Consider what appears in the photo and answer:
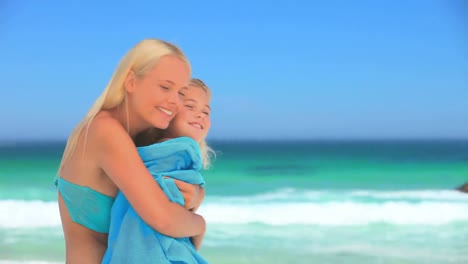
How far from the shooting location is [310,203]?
265 inches

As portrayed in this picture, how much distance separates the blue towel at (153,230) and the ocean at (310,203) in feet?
9.65

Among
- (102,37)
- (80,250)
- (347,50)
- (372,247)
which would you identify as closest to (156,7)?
(102,37)

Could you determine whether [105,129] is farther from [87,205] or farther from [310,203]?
[310,203]

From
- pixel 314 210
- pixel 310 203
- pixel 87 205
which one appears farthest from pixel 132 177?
pixel 310 203

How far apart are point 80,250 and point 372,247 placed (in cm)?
380

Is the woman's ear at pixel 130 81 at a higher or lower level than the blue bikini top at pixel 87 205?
higher

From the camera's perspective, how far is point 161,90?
1.20 metres

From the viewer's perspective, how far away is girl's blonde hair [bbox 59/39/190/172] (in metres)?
1.19

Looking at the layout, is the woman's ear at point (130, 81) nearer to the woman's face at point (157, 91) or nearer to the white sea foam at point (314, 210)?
the woman's face at point (157, 91)

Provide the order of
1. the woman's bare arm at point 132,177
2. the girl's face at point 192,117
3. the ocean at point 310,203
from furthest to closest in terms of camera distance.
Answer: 1. the ocean at point 310,203
2. the girl's face at point 192,117
3. the woman's bare arm at point 132,177

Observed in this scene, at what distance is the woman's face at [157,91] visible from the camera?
1.20 m

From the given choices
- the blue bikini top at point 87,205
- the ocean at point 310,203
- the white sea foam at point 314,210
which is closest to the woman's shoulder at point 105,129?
the blue bikini top at point 87,205

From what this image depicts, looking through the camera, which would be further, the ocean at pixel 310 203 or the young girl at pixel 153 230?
the ocean at pixel 310 203

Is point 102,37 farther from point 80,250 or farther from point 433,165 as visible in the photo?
point 80,250
